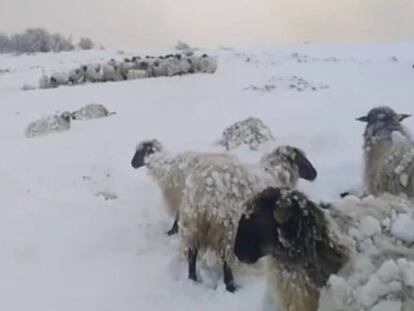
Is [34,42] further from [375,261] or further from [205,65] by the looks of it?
[375,261]

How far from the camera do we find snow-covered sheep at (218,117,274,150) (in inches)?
379

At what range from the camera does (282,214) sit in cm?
386

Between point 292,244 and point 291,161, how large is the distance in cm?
307

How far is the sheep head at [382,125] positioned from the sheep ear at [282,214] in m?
3.54

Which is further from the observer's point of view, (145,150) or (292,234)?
(145,150)

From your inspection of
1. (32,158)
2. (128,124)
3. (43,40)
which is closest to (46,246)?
(32,158)

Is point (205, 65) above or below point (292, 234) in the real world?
below

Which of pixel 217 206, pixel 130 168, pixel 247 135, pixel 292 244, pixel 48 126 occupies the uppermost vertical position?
pixel 292 244

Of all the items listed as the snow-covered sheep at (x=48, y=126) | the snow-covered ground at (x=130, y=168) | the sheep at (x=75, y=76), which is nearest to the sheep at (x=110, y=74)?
the sheep at (x=75, y=76)

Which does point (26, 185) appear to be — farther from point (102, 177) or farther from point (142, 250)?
point (142, 250)

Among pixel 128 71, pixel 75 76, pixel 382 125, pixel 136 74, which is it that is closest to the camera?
pixel 382 125

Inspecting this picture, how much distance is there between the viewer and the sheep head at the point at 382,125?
7.18 meters

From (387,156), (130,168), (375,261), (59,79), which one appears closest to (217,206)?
(387,156)

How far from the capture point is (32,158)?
10.8 m
